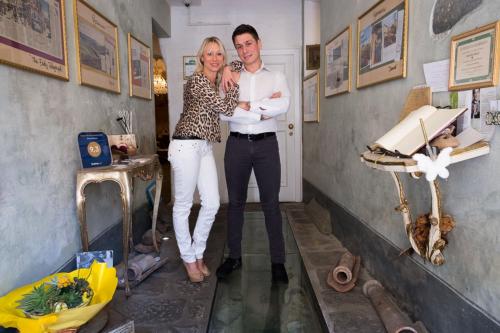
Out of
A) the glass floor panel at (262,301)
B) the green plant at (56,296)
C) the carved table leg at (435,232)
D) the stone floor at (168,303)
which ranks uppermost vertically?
the carved table leg at (435,232)

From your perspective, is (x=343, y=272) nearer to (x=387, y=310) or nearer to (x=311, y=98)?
(x=387, y=310)

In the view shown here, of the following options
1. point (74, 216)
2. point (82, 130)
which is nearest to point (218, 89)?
point (82, 130)

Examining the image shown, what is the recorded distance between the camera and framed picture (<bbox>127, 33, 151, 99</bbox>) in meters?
3.19

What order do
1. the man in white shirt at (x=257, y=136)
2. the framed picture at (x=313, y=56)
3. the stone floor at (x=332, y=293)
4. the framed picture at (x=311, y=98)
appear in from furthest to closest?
1. the framed picture at (x=313, y=56)
2. the framed picture at (x=311, y=98)
3. the man in white shirt at (x=257, y=136)
4. the stone floor at (x=332, y=293)

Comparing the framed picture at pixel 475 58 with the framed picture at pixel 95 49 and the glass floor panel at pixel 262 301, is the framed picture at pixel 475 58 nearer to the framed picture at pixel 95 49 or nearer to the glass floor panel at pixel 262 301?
the glass floor panel at pixel 262 301

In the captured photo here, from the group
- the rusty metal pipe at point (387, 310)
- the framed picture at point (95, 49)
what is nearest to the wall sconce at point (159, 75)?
the framed picture at point (95, 49)

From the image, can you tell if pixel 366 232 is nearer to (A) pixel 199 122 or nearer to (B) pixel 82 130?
(A) pixel 199 122

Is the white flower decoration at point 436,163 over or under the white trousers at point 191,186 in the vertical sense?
over

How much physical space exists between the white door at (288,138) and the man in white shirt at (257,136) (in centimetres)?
244

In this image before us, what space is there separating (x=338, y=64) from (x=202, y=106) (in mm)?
1599

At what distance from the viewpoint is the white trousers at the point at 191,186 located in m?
2.26

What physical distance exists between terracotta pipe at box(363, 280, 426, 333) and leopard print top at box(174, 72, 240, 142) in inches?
56.0

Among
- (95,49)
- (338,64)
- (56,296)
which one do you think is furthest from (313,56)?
(56,296)

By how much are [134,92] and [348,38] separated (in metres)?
1.97
